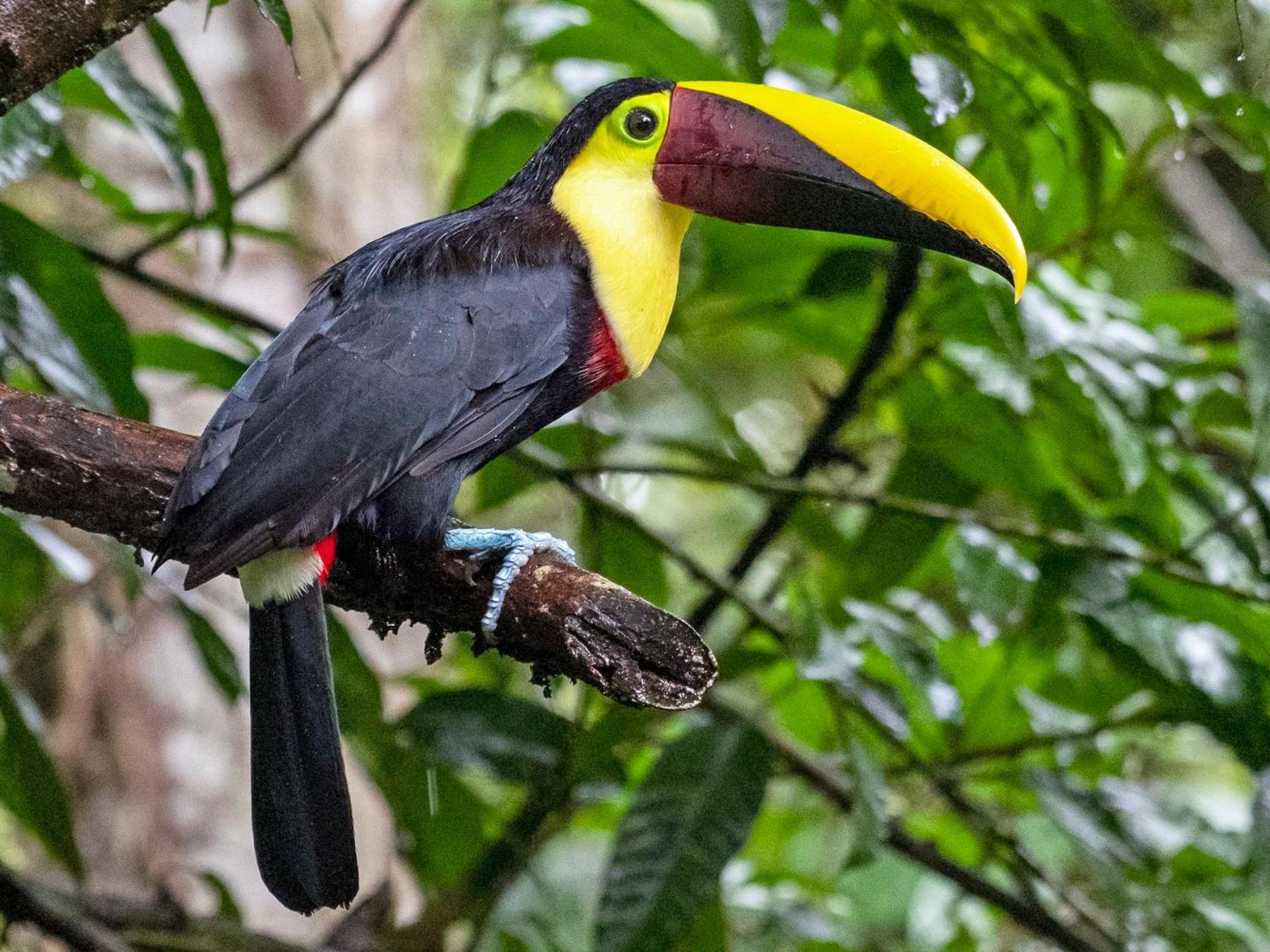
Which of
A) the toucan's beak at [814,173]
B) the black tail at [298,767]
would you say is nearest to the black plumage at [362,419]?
the black tail at [298,767]

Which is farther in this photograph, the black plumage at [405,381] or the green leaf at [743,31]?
the green leaf at [743,31]

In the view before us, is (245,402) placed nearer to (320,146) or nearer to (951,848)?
(951,848)

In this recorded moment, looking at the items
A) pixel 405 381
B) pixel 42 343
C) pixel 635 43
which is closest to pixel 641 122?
pixel 405 381

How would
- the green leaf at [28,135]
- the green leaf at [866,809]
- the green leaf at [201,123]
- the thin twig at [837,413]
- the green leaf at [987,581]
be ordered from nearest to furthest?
the green leaf at [28,135], the green leaf at [201,123], the green leaf at [866,809], the green leaf at [987,581], the thin twig at [837,413]

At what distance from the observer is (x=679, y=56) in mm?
2482

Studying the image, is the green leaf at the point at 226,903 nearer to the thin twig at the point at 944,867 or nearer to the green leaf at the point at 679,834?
the green leaf at the point at 679,834

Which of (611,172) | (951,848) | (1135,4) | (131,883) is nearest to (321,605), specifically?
(611,172)

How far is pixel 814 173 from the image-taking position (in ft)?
6.23

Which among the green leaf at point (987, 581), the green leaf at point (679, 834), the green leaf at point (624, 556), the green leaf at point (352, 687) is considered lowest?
the green leaf at point (679, 834)

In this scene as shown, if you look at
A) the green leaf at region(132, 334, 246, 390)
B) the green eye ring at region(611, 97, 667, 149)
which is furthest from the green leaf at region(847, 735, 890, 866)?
the green leaf at region(132, 334, 246, 390)

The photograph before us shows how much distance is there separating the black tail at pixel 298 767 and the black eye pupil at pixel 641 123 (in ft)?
2.59

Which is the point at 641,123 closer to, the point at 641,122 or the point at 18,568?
the point at 641,122

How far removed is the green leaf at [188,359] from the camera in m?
2.32

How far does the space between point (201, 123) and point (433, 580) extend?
87 cm
